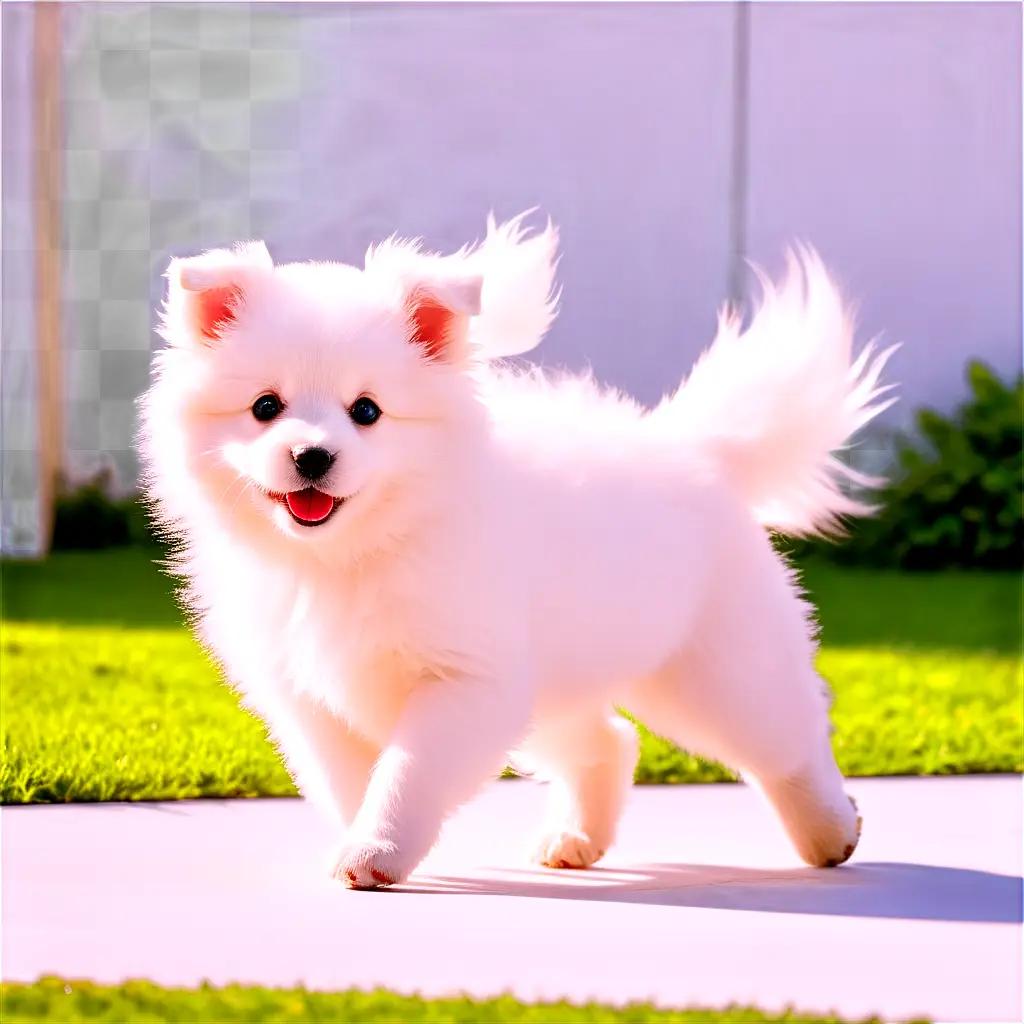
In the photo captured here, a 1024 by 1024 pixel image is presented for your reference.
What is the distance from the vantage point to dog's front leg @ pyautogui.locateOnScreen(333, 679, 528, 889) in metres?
2.92

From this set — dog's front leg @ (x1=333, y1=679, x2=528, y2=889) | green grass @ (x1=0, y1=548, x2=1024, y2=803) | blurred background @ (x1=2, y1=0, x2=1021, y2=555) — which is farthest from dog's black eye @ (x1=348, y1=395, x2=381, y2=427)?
blurred background @ (x1=2, y1=0, x2=1021, y2=555)

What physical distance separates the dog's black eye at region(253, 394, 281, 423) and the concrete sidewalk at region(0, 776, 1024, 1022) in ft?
2.84

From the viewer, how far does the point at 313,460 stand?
9.34 feet

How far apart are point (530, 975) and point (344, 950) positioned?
1.03 feet

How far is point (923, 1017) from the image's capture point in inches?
91.5

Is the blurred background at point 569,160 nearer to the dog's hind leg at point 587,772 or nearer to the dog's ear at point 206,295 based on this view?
the dog's hind leg at point 587,772

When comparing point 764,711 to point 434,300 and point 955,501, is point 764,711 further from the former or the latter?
point 955,501

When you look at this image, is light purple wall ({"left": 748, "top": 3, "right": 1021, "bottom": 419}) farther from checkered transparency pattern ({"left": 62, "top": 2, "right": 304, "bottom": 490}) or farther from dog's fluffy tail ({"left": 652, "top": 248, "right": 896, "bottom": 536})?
dog's fluffy tail ({"left": 652, "top": 248, "right": 896, "bottom": 536})

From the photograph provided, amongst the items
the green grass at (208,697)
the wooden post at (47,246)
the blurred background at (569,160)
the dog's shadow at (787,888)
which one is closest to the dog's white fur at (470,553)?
the dog's shadow at (787,888)

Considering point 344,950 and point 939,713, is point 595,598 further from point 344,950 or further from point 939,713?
point 939,713

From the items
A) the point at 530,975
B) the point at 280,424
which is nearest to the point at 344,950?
the point at 530,975

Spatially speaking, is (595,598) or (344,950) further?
(595,598)

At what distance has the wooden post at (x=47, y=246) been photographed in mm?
10125

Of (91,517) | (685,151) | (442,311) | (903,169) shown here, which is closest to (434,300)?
(442,311)
